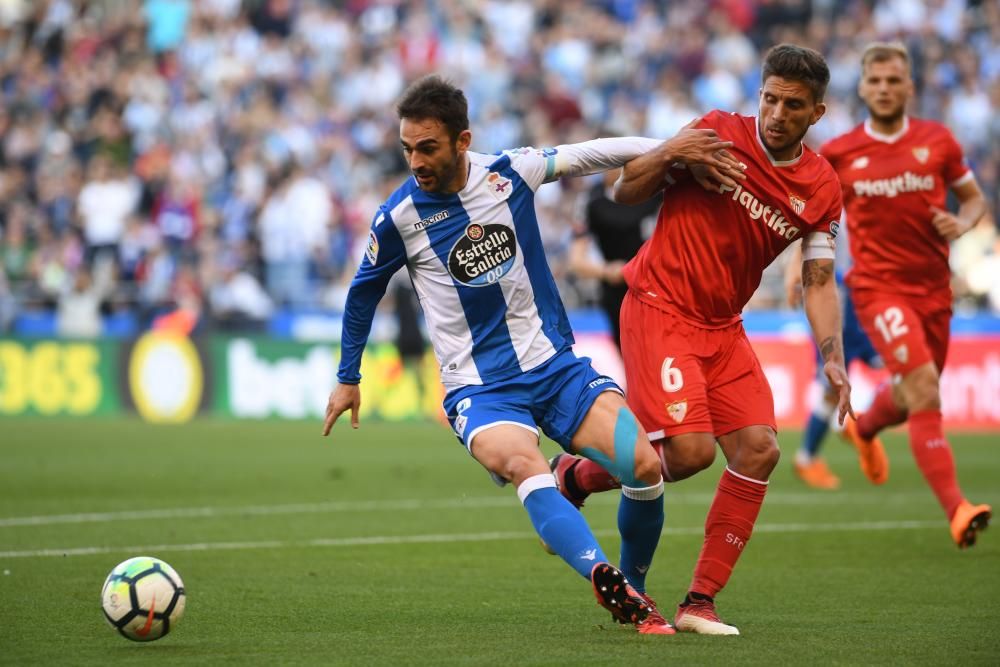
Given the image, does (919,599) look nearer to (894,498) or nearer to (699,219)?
(699,219)

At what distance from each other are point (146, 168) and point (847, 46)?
427 inches

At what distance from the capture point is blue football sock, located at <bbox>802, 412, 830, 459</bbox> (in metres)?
12.6

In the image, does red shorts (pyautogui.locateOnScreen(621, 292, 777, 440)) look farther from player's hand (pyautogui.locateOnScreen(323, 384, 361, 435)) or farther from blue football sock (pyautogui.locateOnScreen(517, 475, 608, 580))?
player's hand (pyautogui.locateOnScreen(323, 384, 361, 435))

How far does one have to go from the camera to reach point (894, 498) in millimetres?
12086

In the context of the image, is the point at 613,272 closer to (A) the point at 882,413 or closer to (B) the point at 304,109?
(A) the point at 882,413

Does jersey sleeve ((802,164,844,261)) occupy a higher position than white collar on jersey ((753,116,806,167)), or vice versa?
white collar on jersey ((753,116,806,167))

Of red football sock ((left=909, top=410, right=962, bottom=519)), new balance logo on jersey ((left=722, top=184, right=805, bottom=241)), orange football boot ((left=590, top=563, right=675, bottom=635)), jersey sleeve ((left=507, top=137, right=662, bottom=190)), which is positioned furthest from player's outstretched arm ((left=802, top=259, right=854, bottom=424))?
red football sock ((left=909, top=410, right=962, bottom=519))

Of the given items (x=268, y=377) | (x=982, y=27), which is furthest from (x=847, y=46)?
(x=268, y=377)

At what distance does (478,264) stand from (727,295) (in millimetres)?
1059

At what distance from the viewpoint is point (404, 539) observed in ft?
32.1

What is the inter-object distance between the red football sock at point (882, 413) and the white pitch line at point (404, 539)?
656 millimetres

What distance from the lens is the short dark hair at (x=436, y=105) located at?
6.39 metres

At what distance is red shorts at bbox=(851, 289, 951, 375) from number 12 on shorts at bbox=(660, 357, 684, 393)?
3067 millimetres

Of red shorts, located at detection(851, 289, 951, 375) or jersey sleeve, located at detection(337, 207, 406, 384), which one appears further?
Answer: red shorts, located at detection(851, 289, 951, 375)
